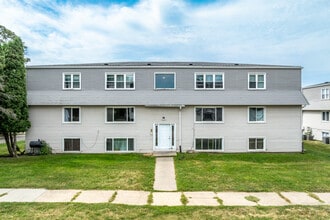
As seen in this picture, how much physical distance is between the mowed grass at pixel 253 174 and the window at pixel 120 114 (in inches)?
196

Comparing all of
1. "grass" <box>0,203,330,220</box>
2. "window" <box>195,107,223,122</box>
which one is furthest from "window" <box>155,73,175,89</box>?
"grass" <box>0,203,330,220</box>

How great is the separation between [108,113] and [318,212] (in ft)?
45.3

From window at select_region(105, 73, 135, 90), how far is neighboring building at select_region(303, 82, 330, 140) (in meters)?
19.9

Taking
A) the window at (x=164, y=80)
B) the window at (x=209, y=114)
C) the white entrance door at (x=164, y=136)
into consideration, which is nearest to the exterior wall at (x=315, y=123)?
the window at (x=209, y=114)

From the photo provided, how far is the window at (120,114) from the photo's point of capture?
669 inches

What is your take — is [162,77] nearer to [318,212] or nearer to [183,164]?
[183,164]

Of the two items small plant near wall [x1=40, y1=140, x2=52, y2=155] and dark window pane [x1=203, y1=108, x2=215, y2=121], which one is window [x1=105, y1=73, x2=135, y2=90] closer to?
dark window pane [x1=203, y1=108, x2=215, y2=121]

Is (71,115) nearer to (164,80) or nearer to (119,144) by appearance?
(119,144)

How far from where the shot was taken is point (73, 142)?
16875 mm

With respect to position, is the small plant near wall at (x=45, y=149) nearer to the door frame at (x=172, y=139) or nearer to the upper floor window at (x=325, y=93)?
the door frame at (x=172, y=139)

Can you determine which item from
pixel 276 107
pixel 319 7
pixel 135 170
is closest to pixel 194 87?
pixel 276 107

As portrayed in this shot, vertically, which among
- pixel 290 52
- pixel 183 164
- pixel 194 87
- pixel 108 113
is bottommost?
pixel 183 164

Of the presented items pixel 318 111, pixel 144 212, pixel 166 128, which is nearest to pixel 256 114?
pixel 166 128

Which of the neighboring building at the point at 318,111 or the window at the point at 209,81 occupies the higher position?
the window at the point at 209,81
